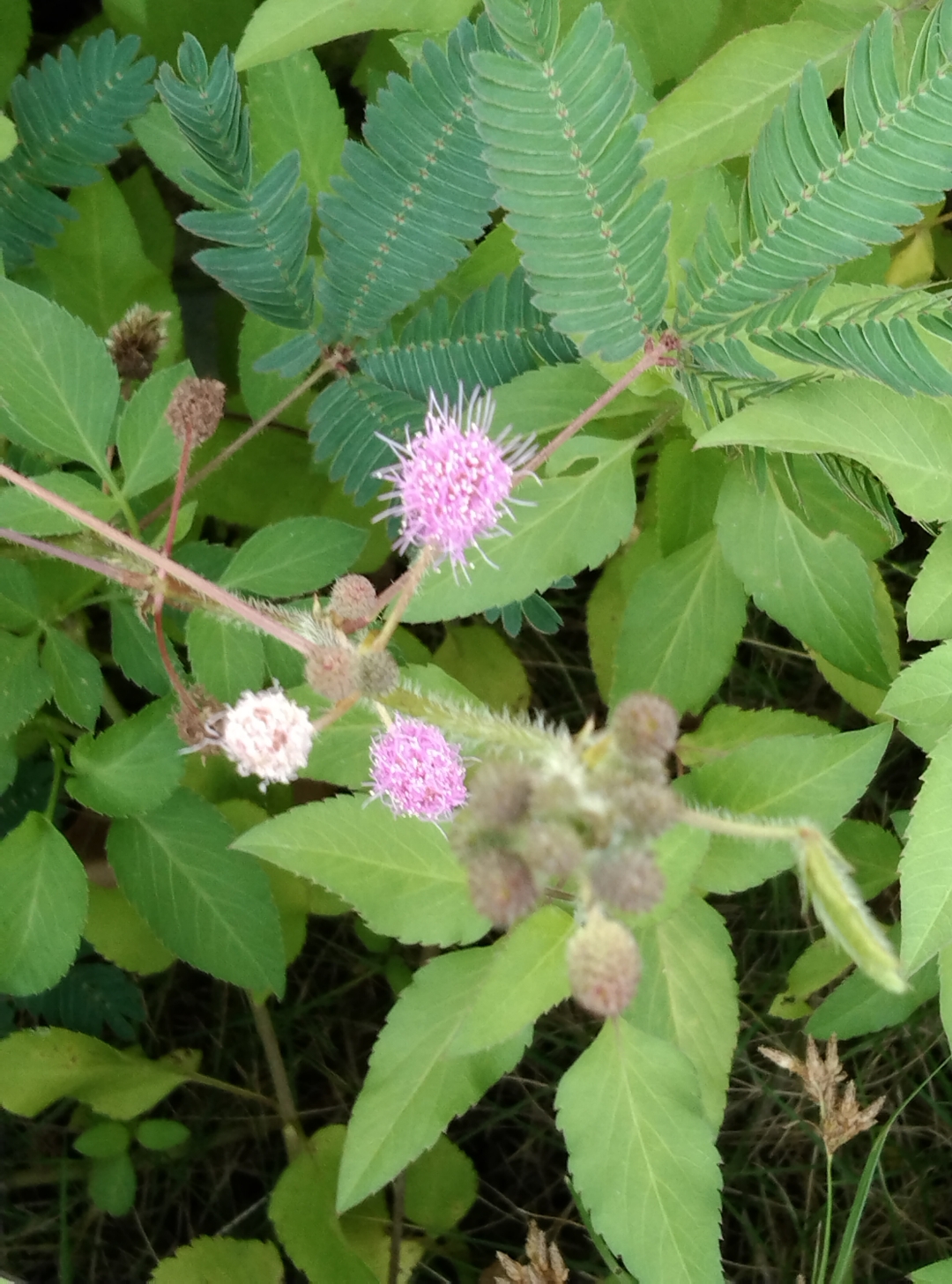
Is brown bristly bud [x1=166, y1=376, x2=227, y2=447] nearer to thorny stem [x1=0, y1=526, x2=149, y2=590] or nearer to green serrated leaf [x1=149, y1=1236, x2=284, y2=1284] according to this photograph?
thorny stem [x1=0, y1=526, x2=149, y2=590]

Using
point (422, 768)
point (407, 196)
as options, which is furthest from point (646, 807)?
point (407, 196)

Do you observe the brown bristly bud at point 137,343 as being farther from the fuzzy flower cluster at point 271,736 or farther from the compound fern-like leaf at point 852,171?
the compound fern-like leaf at point 852,171

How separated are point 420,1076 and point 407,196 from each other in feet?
4.41

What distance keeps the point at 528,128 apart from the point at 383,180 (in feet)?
1.40

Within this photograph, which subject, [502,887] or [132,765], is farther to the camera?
[132,765]

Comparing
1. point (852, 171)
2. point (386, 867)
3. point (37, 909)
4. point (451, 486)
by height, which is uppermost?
point (852, 171)

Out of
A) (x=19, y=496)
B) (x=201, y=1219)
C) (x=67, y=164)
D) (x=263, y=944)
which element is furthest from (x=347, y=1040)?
(x=67, y=164)

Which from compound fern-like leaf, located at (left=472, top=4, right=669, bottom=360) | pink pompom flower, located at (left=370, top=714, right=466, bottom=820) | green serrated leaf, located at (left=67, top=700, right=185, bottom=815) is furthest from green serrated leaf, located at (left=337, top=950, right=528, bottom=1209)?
compound fern-like leaf, located at (left=472, top=4, right=669, bottom=360)

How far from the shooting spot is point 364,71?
2.35 m

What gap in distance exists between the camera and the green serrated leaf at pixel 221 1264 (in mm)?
2381

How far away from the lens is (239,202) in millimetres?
1579

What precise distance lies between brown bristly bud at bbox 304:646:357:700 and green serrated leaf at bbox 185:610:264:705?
1.59 ft

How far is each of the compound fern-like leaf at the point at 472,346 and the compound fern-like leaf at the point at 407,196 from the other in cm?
7

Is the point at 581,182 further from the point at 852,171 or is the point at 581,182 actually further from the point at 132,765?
the point at 132,765
